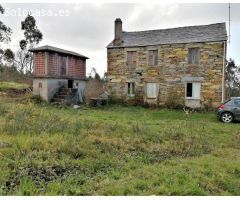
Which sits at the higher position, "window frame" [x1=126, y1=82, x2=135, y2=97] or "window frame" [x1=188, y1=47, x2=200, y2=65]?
"window frame" [x1=188, y1=47, x2=200, y2=65]

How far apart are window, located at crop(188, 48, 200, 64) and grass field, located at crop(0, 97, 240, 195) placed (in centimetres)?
1166

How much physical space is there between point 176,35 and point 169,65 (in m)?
2.61

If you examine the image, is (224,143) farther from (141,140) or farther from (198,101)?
(198,101)

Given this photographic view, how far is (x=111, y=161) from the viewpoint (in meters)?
5.85

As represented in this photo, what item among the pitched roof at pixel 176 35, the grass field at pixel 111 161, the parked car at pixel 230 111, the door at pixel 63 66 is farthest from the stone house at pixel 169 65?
the grass field at pixel 111 161

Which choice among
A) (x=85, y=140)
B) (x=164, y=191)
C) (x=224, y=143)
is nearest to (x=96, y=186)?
(x=164, y=191)

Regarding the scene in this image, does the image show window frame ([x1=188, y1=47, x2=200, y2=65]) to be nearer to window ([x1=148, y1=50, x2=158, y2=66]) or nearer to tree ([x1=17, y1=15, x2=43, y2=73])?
window ([x1=148, y1=50, x2=158, y2=66])

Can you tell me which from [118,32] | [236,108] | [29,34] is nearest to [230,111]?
[236,108]

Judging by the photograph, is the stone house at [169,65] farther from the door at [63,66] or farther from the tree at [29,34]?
the tree at [29,34]

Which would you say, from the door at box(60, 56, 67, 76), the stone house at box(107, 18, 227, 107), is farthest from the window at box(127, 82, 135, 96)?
the door at box(60, 56, 67, 76)

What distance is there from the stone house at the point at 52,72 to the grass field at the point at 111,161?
41.5 feet

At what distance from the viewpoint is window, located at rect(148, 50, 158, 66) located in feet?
71.1

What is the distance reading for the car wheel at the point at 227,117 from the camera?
14.3m

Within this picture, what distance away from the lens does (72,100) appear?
22.3m
